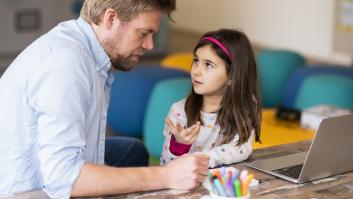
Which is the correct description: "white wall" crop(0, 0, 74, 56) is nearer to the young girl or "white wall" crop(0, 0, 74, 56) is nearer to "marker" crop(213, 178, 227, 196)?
the young girl

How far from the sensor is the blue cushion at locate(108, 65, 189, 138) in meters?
4.25

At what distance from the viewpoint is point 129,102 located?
4.27 meters

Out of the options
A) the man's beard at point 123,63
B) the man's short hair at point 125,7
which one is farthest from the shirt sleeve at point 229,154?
the man's short hair at point 125,7

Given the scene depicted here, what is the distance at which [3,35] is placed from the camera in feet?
22.5

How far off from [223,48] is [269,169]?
2.03 feet

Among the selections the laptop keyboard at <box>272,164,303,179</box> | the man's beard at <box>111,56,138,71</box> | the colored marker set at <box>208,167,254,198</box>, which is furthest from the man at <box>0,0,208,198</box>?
the laptop keyboard at <box>272,164,303,179</box>

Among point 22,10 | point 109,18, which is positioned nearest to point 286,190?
point 109,18

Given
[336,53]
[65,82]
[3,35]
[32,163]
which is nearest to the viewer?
[65,82]

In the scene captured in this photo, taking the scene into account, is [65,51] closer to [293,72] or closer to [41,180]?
[41,180]

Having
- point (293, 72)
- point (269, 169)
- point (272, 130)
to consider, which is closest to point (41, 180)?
point (269, 169)

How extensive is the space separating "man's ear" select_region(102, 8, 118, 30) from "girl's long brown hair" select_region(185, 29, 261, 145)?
24.4 inches

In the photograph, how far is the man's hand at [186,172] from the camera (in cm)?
184

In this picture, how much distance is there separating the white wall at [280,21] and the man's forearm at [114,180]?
4.33 meters

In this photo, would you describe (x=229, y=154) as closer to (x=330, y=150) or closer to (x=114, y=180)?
(x=330, y=150)
